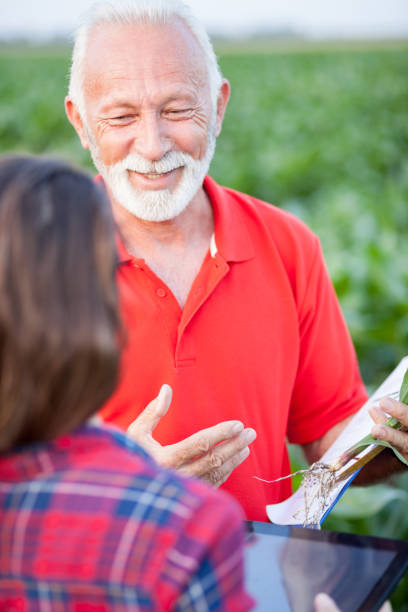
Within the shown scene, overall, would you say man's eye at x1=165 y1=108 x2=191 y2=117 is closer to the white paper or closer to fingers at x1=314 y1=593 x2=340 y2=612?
the white paper

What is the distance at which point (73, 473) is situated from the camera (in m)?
0.89

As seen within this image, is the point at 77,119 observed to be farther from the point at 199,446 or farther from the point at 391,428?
the point at 391,428

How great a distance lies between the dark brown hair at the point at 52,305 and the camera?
0.87m

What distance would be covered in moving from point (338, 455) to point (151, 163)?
36.5 inches

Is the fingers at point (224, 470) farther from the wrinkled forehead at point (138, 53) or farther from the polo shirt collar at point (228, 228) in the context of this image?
the wrinkled forehead at point (138, 53)

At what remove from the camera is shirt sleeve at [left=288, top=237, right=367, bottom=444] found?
2213 millimetres

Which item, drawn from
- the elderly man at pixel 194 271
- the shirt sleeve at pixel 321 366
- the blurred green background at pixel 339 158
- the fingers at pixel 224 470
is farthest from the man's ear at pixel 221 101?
the fingers at pixel 224 470

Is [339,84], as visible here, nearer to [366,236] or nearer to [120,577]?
[366,236]

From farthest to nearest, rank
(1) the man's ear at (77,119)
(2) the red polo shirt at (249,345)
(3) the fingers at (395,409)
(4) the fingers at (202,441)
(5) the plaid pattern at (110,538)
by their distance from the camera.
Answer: (1) the man's ear at (77,119) → (2) the red polo shirt at (249,345) → (3) the fingers at (395,409) → (4) the fingers at (202,441) → (5) the plaid pattern at (110,538)

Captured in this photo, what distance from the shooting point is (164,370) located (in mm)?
1956

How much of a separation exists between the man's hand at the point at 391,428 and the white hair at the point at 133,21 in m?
0.99

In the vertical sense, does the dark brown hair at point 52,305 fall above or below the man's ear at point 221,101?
below

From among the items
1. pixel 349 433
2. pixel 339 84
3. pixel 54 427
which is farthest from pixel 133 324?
pixel 339 84

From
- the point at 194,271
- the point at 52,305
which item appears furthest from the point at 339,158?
the point at 52,305
